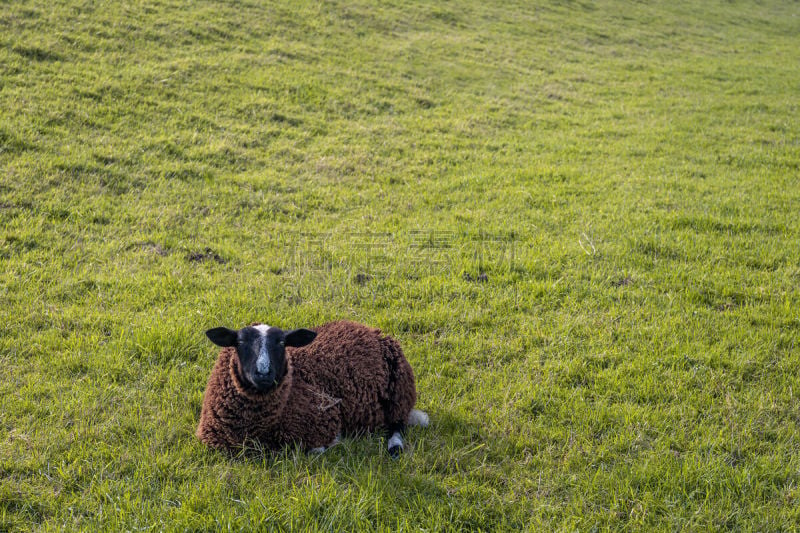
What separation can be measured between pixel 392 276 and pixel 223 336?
3.43 m

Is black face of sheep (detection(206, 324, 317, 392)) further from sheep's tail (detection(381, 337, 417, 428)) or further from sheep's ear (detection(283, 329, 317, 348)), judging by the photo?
sheep's tail (detection(381, 337, 417, 428))

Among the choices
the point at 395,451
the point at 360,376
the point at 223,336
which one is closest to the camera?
the point at 223,336

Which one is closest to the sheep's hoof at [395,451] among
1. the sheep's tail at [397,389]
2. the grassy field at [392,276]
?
the grassy field at [392,276]

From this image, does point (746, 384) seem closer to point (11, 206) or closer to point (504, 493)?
point (504, 493)

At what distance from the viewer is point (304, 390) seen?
15.6 feet

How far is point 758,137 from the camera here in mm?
14812

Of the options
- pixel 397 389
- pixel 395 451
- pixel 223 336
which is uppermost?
pixel 223 336

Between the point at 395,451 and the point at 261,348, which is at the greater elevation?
the point at 261,348

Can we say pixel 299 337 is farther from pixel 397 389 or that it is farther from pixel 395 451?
pixel 395 451

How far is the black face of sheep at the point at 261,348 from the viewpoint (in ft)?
14.2

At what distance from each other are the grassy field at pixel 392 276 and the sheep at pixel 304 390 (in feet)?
0.56

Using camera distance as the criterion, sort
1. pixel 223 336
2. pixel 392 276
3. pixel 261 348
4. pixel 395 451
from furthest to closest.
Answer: pixel 392 276 < pixel 395 451 < pixel 223 336 < pixel 261 348

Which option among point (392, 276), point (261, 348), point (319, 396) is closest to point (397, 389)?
point (319, 396)

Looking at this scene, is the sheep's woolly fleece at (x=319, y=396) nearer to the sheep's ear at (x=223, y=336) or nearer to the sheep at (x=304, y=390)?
the sheep at (x=304, y=390)
